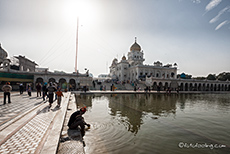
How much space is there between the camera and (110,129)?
20.6 feet

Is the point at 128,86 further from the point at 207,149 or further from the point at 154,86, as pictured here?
the point at 207,149

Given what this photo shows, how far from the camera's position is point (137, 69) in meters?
50.4

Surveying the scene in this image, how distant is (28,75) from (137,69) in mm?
36688

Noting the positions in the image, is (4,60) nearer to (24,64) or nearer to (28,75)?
(28,75)

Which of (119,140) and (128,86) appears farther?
(128,86)

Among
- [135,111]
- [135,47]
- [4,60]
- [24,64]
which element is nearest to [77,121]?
[135,111]

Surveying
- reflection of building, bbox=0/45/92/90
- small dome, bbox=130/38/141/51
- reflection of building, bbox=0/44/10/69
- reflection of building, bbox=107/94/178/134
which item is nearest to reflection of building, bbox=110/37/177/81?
small dome, bbox=130/38/141/51

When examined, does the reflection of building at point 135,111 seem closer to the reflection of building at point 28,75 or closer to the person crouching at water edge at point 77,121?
the person crouching at water edge at point 77,121

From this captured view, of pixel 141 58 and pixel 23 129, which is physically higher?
pixel 141 58

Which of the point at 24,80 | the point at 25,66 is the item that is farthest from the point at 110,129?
the point at 25,66

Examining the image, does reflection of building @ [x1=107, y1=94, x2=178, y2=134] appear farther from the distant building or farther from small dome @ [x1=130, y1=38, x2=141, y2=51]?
small dome @ [x1=130, y1=38, x2=141, y2=51]

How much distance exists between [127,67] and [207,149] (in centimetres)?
5343

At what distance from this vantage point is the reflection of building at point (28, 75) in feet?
84.9

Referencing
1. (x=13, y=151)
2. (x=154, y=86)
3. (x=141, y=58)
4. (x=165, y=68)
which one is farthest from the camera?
(x=141, y=58)
